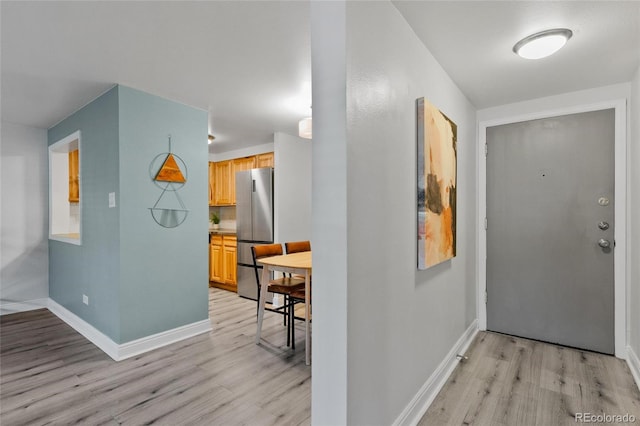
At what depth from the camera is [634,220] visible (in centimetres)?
250

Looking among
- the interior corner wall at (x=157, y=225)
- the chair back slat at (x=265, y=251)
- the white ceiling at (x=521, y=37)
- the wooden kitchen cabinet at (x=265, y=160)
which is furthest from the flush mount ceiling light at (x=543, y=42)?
the wooden kitchen cabinet at (x=265, y=160)

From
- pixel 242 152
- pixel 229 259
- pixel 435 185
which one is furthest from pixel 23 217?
pixel 435 185

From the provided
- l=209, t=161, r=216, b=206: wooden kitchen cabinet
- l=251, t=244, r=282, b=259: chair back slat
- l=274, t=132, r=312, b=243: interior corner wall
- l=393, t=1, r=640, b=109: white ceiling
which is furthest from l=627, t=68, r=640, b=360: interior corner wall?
l=209, t=161, r=216, b=206: wooden kitchen cabinet

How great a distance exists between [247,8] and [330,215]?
1.23 m

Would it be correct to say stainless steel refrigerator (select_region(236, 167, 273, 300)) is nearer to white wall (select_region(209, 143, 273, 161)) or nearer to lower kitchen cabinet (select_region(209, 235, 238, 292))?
lower kitchen cabinet (select_region(209, 235, 238, 292))

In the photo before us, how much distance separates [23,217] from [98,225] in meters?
2.00

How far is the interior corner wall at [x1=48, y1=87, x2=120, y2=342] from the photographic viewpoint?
2.75 metres

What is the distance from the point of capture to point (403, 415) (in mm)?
1721

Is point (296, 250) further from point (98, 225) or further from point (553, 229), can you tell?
point (553, 229)

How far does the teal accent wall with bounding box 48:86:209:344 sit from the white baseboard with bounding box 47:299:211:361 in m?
0.05

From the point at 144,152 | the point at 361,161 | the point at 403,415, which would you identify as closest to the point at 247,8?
the point at 361,161

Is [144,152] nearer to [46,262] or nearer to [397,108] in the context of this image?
[397,108]

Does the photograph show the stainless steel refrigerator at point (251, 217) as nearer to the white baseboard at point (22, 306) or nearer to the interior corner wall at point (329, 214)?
the white baseboard at point (22, 306)

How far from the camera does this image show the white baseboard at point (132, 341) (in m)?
2.70
